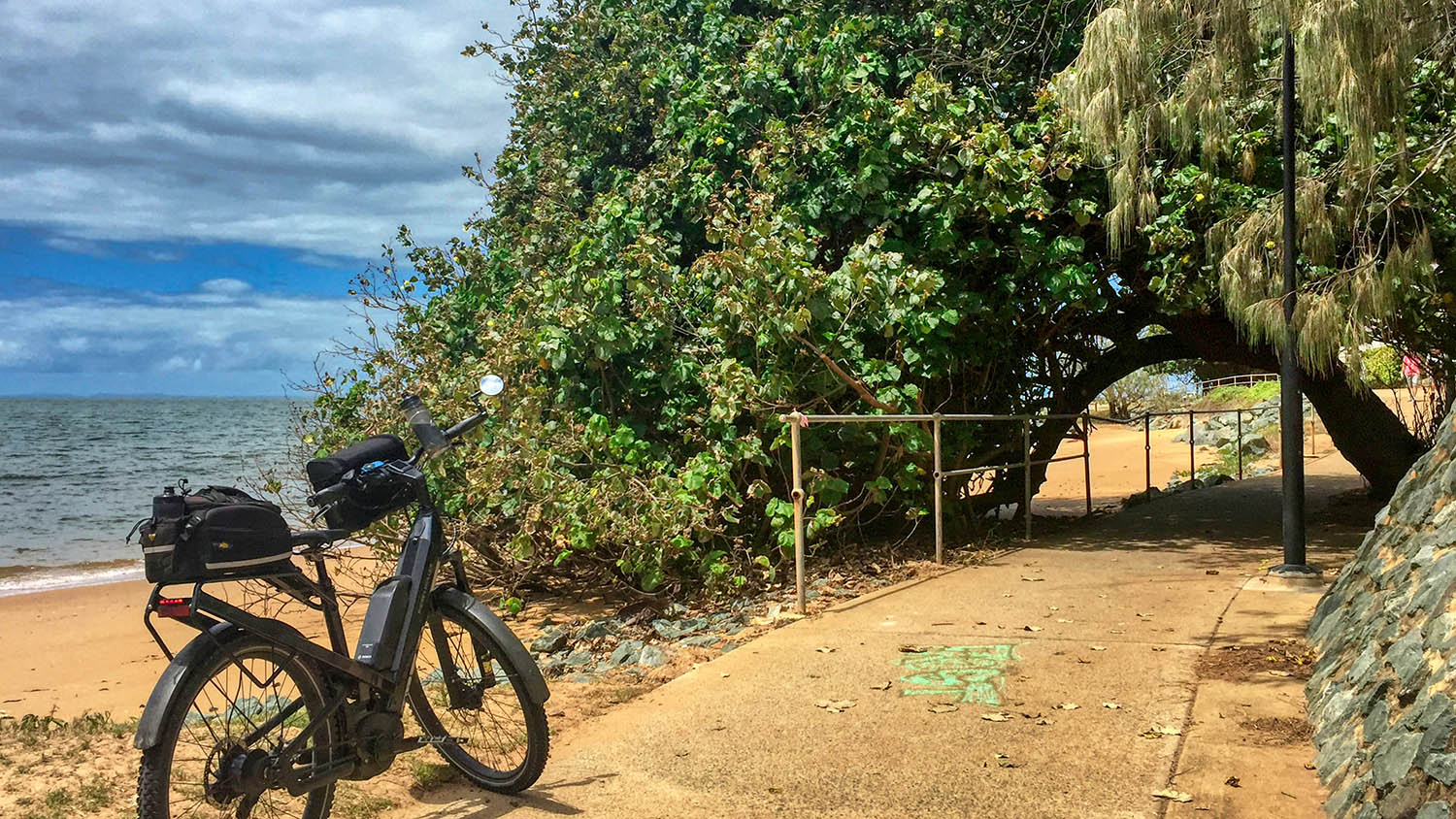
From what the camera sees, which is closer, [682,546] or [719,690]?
[719,690]

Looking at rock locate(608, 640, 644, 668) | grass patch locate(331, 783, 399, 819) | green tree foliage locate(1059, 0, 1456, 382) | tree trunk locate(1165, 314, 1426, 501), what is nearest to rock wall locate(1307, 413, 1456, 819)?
green tree foliage locate(1059, 0, 1456, 382)

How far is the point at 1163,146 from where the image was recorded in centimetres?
869

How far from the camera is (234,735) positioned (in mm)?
3092

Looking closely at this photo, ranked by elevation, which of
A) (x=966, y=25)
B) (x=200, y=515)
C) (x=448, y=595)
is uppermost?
(x=966, y=25)

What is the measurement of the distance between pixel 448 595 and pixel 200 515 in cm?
95

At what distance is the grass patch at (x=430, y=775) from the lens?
3863mm

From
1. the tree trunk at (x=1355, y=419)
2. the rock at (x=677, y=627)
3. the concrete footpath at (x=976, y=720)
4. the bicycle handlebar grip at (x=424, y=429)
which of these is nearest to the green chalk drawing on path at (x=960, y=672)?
the concrete footpath at (x=976, y=720)

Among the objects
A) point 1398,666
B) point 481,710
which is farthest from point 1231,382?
point 481,710

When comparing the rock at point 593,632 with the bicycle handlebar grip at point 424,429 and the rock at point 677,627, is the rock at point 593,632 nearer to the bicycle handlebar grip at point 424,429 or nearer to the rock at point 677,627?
the rock at point 677,627

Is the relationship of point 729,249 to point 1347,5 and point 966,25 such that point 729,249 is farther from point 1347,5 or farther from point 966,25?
point 1347,5

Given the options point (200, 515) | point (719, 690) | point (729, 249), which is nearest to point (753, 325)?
point (729, 249)

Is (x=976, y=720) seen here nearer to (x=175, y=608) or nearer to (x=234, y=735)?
(x=234, y=735)

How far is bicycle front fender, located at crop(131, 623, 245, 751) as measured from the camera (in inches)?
113

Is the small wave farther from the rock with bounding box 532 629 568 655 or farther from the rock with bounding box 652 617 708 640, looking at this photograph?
the rock with bounding box 652 617 708 640
